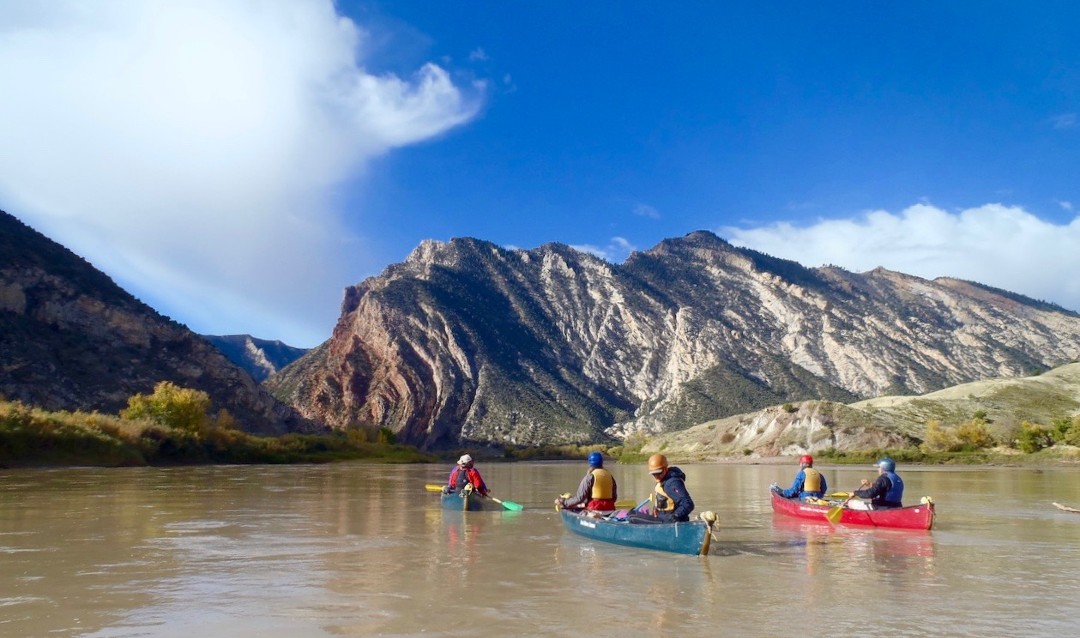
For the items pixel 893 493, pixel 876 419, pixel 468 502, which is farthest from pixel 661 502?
pixel 876 419

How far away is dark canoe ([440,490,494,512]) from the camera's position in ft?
80.5

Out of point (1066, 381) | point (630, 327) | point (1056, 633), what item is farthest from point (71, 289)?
point (1066, 381)

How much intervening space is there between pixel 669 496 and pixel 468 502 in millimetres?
10650

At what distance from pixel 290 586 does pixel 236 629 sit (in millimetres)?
2788

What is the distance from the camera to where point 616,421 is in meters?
152

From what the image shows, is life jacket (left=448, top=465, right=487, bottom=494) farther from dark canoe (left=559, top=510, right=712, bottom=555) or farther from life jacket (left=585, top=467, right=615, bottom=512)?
dark canoe (left=559, top=510, right=712, bottom=555)

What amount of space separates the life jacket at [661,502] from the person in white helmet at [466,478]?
999 centimetres

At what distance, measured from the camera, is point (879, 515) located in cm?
2061

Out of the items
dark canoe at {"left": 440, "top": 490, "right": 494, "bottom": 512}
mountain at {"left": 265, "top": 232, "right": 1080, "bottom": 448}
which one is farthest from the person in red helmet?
mountain at {"left": 265, "top": 232, "right": 1080, "bottom": 448}

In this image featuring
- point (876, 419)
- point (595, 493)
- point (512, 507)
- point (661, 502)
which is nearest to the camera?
point (661, 502)

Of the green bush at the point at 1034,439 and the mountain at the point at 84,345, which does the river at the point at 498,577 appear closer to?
the mountain at the point at 84,345

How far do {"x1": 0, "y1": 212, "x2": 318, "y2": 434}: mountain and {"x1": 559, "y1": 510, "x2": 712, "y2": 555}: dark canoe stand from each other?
70.7 metres

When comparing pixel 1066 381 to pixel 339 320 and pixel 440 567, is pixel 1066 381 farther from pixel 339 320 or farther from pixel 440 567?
pixel 339 320

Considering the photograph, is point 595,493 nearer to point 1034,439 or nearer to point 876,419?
point 1034,439
